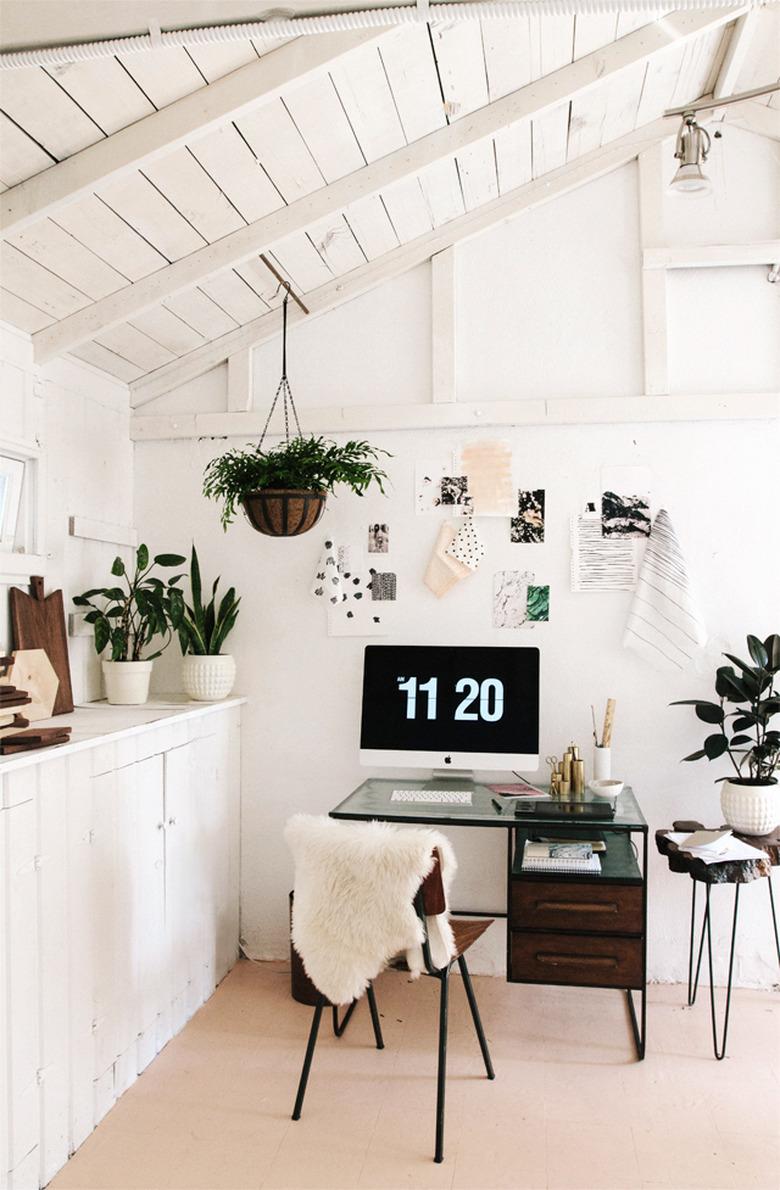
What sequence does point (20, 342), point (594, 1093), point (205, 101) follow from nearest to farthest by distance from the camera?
point (205, 101) → point (594, 1093) → point (20, 342)

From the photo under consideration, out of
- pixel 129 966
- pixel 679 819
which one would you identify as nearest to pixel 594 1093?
pixel 679 819

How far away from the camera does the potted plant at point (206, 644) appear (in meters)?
3.70

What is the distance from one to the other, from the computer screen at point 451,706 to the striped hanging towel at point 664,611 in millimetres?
446

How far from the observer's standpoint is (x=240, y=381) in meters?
3.97

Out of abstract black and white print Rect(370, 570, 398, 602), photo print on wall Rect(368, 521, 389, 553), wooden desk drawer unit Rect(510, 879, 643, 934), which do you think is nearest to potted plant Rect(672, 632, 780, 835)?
wooden desk drawer unit Rect(510, 879, 643, 934)

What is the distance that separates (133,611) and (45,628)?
614 millimetres

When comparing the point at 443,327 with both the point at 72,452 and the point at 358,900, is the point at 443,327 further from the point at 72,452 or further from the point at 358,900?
the point at 358,900

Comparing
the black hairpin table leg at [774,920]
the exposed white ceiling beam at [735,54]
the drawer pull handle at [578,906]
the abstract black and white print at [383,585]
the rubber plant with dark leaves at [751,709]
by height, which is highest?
the exposed white ceiling beam at [735,54]

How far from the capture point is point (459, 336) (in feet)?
12.7

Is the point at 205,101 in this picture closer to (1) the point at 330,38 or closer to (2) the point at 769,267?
(1) the point at 330,38

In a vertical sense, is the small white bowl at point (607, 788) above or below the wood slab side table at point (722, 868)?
above

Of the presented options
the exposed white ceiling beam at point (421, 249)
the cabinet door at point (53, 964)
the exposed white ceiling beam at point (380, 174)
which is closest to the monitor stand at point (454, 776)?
the cabinet door at point (53, 964)

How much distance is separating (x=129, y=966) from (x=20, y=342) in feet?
6.55

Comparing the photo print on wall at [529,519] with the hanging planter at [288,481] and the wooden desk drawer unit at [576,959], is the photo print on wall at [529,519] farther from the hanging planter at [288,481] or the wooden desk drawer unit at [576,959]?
the wooden desk drawer unit at [576,959]
